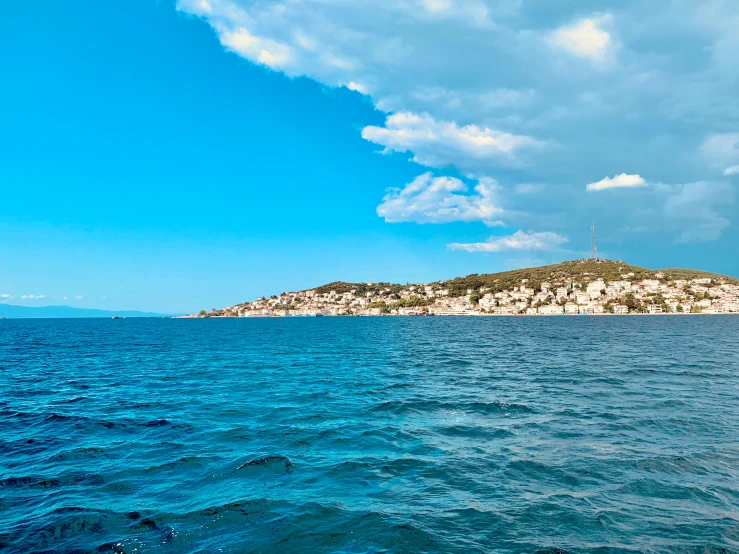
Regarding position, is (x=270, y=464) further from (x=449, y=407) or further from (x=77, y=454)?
(x=449, y=407)

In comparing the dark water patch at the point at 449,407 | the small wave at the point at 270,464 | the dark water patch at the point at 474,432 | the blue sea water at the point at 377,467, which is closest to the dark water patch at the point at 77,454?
the blue sea water at the point at 377,467

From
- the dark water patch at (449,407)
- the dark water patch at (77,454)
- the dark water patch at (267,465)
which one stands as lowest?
the dark water patch at (77,454)

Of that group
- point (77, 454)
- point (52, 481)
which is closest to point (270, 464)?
point (52, 481)

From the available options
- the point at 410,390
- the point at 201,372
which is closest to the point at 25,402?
the point at 201,372

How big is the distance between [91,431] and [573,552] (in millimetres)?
19261

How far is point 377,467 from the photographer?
13.9 meters

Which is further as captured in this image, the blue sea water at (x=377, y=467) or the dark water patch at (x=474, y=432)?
the dark water patch at (x=474, y=432)

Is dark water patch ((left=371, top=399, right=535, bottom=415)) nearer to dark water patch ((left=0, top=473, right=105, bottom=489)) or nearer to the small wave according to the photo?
the small wave

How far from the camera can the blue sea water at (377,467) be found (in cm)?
970

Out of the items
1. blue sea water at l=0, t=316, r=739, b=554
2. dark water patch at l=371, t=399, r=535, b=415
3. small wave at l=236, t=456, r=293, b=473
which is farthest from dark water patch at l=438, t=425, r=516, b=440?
small wave at l=236, t=456, r=293, b=473

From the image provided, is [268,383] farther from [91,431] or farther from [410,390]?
[91,431]

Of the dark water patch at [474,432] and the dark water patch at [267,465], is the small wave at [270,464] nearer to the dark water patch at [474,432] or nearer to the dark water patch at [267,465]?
the dark water patch at [267,465]

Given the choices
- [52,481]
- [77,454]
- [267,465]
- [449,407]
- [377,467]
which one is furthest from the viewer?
[449,407]

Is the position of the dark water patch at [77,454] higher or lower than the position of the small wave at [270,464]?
lower
